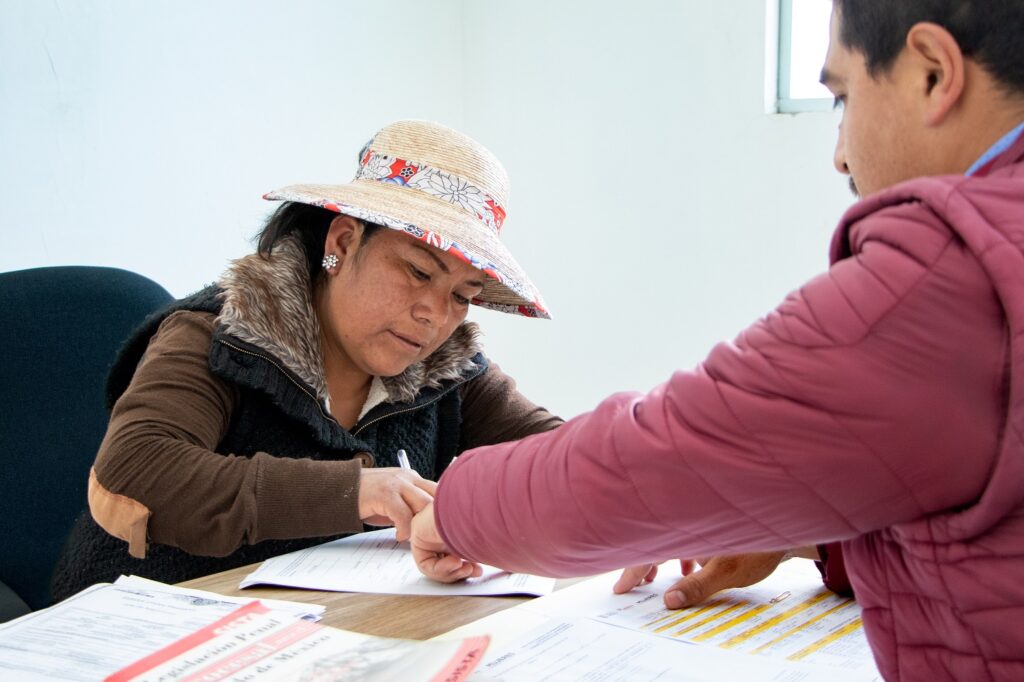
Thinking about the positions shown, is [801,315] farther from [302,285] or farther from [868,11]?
[302,285]

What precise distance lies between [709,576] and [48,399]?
106 cm

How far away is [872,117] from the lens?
668 millimetres

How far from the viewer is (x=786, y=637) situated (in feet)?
2.89

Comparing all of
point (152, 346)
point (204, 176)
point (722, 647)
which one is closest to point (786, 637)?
point (722, 647)

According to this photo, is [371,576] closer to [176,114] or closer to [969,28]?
[969,28]

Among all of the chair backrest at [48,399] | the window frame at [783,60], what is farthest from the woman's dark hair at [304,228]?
the window frame at [783,60]

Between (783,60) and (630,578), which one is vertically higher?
(783,60)

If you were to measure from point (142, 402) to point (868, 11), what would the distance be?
1.00 meters

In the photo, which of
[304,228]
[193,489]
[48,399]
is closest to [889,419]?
[193,489]

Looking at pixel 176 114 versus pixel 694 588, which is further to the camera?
pixel 176 114

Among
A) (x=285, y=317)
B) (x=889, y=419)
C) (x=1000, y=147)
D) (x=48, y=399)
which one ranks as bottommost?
(x=48, y=399)

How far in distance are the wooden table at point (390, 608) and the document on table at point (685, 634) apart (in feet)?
0.11

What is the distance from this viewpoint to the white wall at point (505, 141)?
81.8 inches

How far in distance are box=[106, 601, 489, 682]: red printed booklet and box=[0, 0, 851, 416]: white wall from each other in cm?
142
